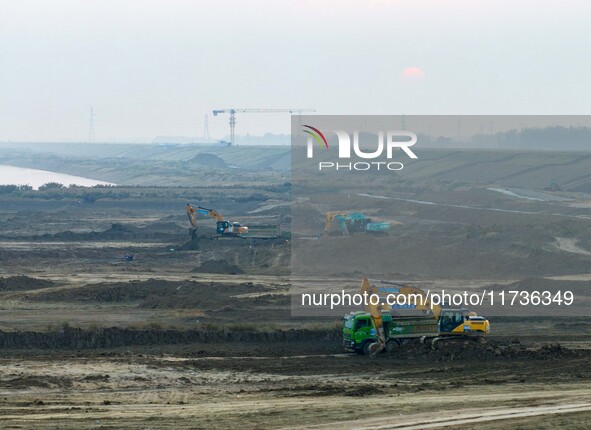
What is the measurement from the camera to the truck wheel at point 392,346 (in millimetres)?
33156

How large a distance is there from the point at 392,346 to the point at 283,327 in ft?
19.6

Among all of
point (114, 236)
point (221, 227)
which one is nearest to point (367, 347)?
point (221, 227)

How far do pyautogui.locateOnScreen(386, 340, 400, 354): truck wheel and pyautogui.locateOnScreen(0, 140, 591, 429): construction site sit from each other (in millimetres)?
44

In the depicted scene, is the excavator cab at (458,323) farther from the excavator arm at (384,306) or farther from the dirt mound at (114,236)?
the dirt mound at (114,236)

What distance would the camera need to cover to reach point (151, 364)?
3053 centimetres

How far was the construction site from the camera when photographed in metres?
23.7

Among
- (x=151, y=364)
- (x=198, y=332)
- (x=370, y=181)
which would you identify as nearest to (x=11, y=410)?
(x=151, y=364)

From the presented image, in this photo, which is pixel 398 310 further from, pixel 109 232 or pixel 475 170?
pixel 475 170

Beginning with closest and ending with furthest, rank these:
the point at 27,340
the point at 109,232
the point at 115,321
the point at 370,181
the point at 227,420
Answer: the point at 227,420, the point at 27,340, the point at 115,321, the point at 109,232, the point at 370,181

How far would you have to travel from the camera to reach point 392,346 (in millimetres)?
33344

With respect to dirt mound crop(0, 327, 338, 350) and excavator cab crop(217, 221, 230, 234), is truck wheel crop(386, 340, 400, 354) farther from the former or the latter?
excavator cab crop(217, 221, 230, 234)

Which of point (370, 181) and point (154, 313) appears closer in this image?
point (154, 313)

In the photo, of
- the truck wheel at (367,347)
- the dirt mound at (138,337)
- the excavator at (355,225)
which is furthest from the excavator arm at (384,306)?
the excavator at (355,225)

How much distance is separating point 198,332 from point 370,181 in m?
92.0
